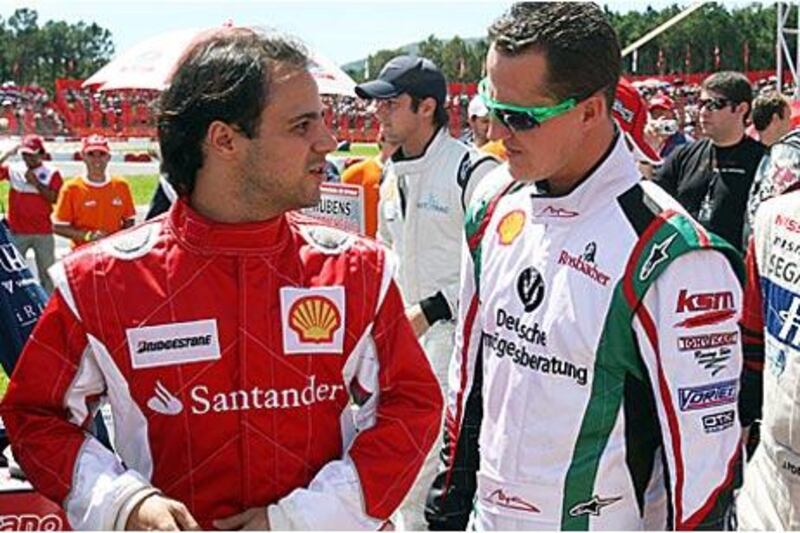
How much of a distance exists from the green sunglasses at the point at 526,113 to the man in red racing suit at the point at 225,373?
1.51ft

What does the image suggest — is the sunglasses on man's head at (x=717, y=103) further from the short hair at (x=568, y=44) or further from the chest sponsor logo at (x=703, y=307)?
the chest sponsor logo at (x=703, y=307)

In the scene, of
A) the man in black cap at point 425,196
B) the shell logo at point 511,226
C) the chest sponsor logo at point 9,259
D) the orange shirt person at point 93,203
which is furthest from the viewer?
the orange shirt person at point 93,203

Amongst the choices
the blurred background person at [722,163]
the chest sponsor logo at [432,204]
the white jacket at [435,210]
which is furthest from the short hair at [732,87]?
the chest sponsor logo at [432,204]

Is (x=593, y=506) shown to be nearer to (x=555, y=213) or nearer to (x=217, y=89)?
(x=555, y=213)

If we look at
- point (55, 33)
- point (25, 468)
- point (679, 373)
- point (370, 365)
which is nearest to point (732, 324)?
point (679, 373)

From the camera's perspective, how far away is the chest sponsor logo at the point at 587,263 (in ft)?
→ 8.24

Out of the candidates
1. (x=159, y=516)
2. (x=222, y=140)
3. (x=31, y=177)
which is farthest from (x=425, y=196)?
(x=31, y=177)

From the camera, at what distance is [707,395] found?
8.15 ft

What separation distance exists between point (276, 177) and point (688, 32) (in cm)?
4489

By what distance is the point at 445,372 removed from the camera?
5398mm

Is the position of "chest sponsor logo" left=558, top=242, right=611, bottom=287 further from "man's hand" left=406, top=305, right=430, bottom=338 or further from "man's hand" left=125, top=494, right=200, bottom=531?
"man's hand" left=406, top=305, right=430, bottom=338

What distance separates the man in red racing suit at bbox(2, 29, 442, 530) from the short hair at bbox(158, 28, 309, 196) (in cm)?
3

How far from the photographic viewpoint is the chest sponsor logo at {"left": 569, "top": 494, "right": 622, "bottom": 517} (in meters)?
2.58

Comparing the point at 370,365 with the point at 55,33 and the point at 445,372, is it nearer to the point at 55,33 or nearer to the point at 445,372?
the point at 445,372
